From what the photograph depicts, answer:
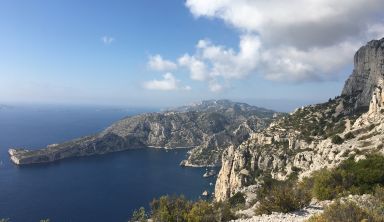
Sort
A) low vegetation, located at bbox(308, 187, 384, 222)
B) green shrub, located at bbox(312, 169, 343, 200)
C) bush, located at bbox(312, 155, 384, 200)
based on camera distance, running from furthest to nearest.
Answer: bush, located at bbox(312, 155, 384, 200), green shrub, located at bbox(312, 169, 343, 200), low vegetation, located at bbox(308, 187, 384, 222)

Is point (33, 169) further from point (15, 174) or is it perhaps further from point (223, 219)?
point (223, 219)

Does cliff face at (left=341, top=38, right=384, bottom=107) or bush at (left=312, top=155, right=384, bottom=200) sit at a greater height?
cliff face at (left=341, top=38, right=384, bottom=107)

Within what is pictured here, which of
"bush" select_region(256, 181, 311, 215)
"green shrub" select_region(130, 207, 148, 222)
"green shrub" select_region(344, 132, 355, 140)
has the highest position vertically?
"green shrub" select_region(344, 132, 355, 140)

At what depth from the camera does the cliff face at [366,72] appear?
100369 millimetres

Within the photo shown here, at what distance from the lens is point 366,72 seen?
108188 mm

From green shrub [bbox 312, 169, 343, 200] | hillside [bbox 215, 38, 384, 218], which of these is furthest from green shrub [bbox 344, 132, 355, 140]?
green shrub [bbox 312, 169, 343, 200]

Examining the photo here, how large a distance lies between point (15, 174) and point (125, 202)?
71182 millimetres

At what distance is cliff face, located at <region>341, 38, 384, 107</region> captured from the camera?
10037 centimetres

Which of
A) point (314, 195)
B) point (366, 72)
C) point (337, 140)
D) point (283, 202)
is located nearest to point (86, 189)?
point (366, 72)

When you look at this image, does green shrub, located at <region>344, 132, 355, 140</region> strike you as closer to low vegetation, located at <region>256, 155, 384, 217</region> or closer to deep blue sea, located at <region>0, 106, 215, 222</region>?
low vegetation, located at <region>256, 155, 384, 217</region>

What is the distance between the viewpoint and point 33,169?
187m

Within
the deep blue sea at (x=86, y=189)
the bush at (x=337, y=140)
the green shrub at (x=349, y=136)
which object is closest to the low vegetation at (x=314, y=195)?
the bush at (x=337, y=140)

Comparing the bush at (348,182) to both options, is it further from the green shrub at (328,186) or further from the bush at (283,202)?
the bush at (283,202)

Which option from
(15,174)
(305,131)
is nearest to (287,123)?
(305,131)
